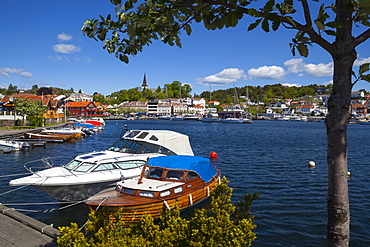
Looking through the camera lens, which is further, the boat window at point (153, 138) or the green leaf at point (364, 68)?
the boat window at point (153, 138)

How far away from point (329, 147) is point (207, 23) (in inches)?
107

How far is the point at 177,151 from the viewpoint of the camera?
20703mm

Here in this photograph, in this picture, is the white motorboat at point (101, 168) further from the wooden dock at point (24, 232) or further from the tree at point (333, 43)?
the tree at point (333, 43)

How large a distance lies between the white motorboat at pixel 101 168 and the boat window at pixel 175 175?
3331 mm

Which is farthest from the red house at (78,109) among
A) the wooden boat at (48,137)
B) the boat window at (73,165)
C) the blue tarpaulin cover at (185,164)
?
the blue tarpaulin cover at (185,164)

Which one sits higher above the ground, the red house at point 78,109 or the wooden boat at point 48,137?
the red house at point 78,109

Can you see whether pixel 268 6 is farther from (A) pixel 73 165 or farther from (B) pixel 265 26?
(A) pixel 73 165

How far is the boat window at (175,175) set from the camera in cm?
1406

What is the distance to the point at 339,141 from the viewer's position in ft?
Result: 12.6

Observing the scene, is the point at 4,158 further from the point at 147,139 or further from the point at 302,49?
the point at 302,49

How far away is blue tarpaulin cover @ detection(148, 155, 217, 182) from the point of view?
47.3ft

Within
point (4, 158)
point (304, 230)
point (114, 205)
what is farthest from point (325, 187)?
point (4, 158)

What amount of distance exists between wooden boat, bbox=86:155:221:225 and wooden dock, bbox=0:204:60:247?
209cm

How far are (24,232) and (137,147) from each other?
10156mm
